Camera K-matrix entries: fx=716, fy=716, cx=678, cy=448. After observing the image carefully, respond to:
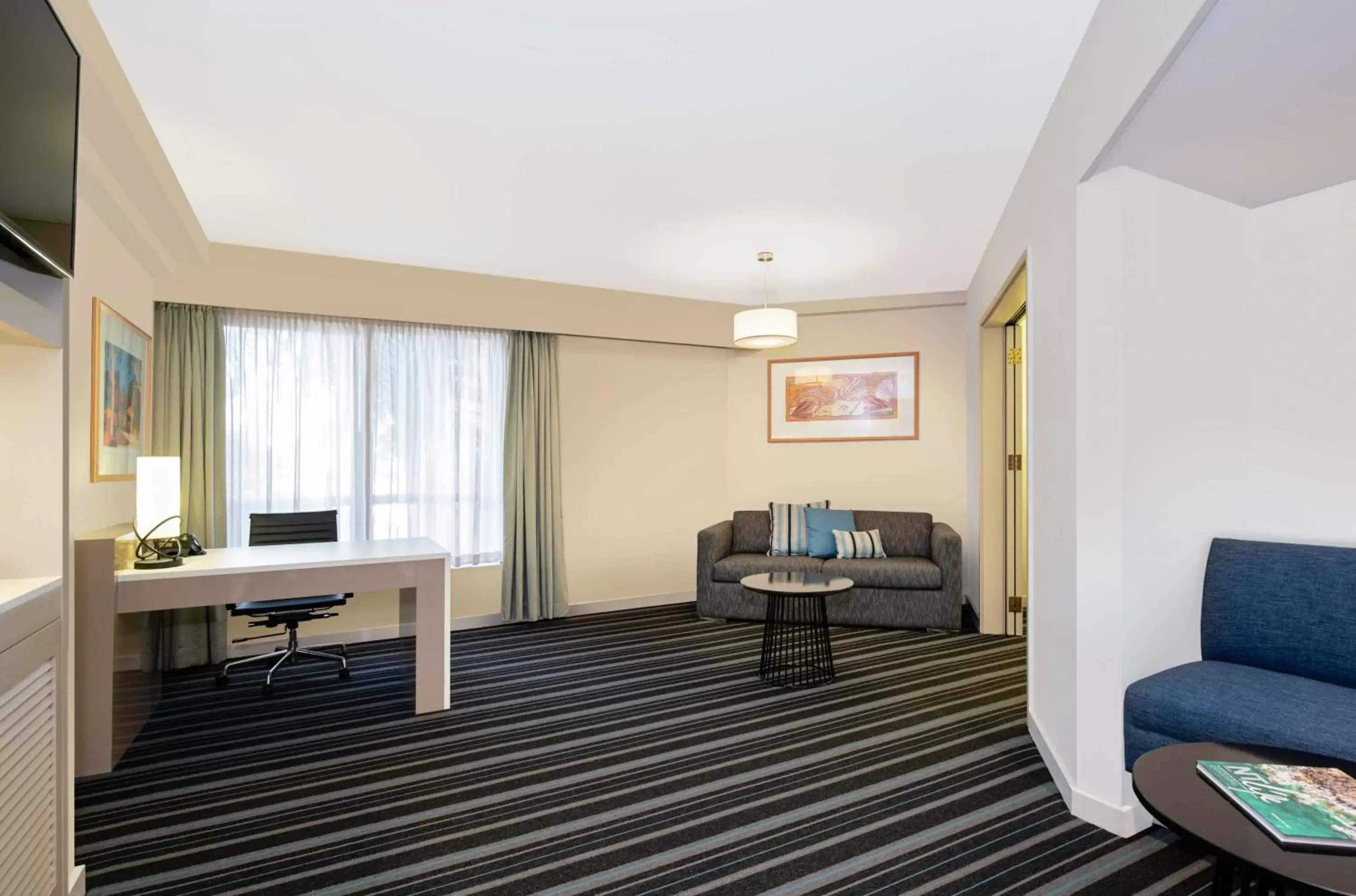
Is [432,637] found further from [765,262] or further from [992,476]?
[992,476]

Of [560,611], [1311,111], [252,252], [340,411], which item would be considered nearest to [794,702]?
[560,611]

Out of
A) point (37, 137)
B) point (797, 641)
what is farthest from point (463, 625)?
point (37, 137)

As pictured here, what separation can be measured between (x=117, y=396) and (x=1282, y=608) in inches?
198

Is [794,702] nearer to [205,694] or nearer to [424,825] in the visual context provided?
[424,825]

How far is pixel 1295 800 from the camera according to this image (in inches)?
56.2

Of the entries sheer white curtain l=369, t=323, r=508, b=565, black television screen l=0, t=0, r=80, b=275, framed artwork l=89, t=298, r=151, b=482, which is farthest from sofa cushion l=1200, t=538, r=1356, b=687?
framed artwork l=89, t=298, r=151, b=482

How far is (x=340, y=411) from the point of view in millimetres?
4949

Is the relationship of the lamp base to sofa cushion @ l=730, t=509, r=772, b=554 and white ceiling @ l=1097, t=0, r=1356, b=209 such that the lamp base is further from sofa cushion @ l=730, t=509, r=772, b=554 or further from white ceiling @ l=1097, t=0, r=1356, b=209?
white ceiling @ l=1097, t=0, r=1356, b=209

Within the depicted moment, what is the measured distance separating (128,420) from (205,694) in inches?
59.9

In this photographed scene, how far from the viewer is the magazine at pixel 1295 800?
4.24 ft

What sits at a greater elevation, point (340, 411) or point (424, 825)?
point (340, 411)

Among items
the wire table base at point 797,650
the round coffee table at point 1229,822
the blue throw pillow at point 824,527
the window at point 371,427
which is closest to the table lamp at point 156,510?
the window at point 371,427

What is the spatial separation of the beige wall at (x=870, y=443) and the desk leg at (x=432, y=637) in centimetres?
338

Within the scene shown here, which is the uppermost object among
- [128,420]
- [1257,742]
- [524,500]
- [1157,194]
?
[1157,194]
